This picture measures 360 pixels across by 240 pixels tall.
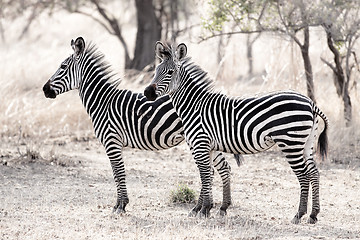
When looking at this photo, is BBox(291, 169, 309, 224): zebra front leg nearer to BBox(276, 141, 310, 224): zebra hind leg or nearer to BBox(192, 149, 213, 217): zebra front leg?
BBox(276, 141, 310, 224): zebra hind leg

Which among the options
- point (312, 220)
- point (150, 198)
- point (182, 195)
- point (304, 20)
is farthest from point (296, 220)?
point (304, 20)

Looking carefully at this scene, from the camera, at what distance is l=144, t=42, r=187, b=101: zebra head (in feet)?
20.3

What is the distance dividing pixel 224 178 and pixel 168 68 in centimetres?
156

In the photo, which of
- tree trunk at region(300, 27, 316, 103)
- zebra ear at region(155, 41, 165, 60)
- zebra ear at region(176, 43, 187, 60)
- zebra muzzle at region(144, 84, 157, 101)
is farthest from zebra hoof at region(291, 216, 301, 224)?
tree trunk at region(300, 27, 316, 103)

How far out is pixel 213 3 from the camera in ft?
34.4

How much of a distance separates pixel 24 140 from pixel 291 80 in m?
5.60

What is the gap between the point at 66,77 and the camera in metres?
6.77

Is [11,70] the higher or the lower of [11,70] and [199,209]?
the higher

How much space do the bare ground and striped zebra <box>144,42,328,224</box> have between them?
1.54 ft

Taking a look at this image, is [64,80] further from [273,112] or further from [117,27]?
[117,27]

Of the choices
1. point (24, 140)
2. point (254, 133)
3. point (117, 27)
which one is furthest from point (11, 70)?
point (254, 133)

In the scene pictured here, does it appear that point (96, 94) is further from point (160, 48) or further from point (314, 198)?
point (314, 198)

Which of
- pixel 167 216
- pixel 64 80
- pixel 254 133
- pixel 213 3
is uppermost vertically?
pixel 213 3

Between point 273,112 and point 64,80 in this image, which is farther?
point 64,80
